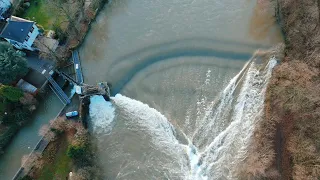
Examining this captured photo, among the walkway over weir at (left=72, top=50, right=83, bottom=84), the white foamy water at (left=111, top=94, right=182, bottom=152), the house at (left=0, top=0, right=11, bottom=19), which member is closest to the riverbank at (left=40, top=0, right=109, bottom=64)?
the walkway over weir at (left=72, top=50, right=83, bottom=84)

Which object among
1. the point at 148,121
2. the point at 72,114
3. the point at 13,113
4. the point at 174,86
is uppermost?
the point at 13,113

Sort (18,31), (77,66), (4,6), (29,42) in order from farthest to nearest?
1. (4,6)
2. (77,66)
3. (29,42)
4. (18,31)

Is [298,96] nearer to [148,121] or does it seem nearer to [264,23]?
[264,23]

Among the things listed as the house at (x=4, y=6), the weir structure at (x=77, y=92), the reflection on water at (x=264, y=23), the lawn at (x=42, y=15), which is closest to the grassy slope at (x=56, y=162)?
the weir structure at (x=77, y=92)

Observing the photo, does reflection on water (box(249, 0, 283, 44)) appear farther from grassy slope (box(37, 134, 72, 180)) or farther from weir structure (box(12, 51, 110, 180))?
grassy slope (box(37, 134, 72, 180))

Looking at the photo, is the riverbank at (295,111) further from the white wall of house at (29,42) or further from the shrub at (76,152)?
the white wall of house at (29,42)

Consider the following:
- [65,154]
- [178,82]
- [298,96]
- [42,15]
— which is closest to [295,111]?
[298,96]
